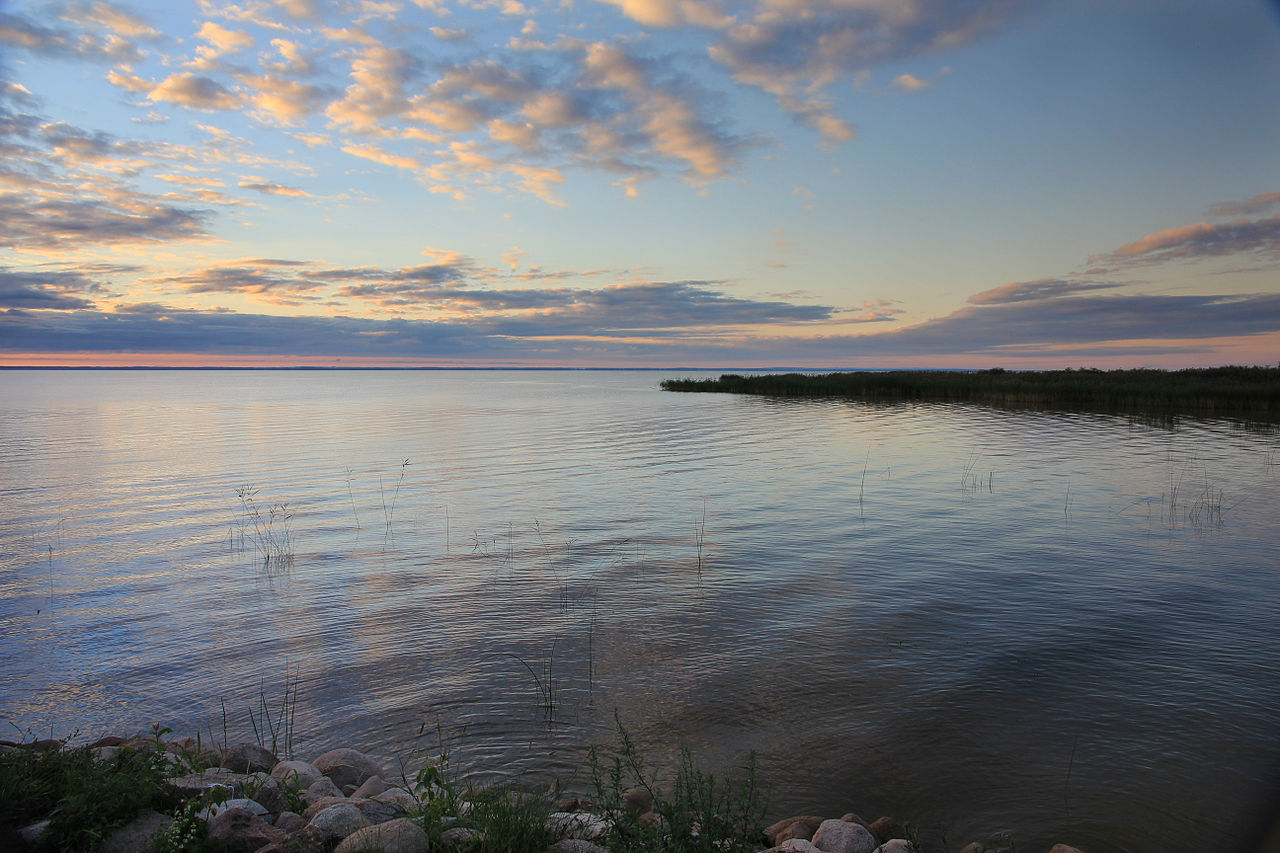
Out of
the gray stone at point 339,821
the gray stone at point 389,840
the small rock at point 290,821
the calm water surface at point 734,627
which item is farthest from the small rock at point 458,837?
the calm water surface at point 734,627

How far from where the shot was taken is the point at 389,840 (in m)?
5.23

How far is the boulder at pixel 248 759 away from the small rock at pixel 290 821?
1359 mm

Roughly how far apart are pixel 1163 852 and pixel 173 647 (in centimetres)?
1336

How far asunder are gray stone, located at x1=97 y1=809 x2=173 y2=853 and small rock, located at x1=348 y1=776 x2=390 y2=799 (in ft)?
5.19

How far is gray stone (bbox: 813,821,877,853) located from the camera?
6113 millimetres

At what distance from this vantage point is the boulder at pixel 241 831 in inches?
211

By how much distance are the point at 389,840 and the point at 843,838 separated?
12.3 feet

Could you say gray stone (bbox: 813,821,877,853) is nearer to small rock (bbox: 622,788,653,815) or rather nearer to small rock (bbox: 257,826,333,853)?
small rock (bbox: 622,788,653,815)

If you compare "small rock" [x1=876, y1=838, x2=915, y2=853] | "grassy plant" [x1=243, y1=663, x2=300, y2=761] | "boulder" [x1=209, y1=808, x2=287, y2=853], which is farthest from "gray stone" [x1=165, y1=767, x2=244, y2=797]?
"small rock" [x1=876, y1=838, x2=915, y2=853]

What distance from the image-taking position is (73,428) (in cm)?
5056

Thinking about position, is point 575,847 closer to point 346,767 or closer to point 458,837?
point 458,837

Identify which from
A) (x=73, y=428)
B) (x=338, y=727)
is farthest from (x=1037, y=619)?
(x=73, y=428)

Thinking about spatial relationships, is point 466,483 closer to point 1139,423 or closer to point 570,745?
point 570,745

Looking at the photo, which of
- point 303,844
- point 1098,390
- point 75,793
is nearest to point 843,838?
point 303,844
